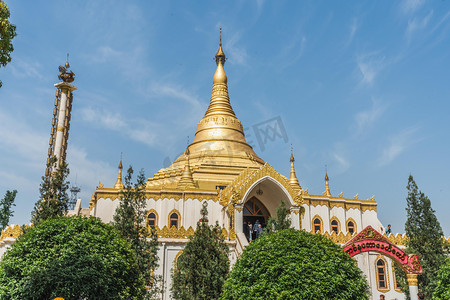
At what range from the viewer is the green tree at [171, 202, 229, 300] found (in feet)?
66.0

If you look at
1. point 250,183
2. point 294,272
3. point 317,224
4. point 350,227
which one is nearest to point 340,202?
point 350,227

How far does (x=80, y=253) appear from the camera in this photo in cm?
1588

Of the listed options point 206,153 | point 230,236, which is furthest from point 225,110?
point 230,236

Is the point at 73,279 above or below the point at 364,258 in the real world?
below

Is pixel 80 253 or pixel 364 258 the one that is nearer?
pixel 80 253

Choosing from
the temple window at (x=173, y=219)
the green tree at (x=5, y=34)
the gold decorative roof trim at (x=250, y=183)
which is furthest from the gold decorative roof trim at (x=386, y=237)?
the green tree at (x=5, y=34)

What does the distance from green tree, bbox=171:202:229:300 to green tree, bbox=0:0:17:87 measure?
37.8ft

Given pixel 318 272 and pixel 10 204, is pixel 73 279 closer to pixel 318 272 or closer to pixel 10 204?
pixel 318 272

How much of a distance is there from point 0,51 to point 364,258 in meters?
27.1

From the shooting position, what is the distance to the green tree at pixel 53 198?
21469mm

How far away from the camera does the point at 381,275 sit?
3225cm

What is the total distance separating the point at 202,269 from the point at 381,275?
680 inches

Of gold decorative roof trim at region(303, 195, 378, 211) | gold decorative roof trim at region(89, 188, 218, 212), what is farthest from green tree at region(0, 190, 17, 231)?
gold decorative roof trim at region(303, 195, 378, 211)

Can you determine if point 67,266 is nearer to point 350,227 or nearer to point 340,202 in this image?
point 340,202
